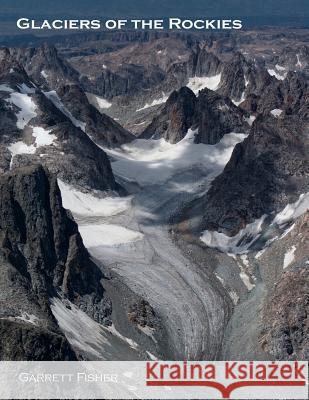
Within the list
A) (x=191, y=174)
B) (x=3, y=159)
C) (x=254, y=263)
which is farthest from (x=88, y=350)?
(x=191, y=174)

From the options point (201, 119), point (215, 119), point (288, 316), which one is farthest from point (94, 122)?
point (288, 316)

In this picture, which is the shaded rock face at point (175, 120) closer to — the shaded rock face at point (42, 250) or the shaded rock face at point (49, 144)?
the shaded rock face at point (49, 144)

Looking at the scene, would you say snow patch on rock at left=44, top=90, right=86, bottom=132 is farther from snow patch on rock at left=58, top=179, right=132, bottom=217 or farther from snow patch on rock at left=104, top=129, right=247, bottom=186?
snow patch on rock at left=58, top=179, right=132, bottom=217

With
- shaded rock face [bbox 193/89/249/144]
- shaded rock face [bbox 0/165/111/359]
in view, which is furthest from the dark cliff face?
shaded rock face [bbox 193/89/249/144]

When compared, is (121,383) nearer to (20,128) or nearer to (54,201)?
(54,201)

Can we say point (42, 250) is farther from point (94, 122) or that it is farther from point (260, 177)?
point (94, 122)

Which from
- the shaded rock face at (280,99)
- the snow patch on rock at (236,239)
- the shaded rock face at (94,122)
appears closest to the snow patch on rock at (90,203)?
the snow patch on rock at (236,239)
